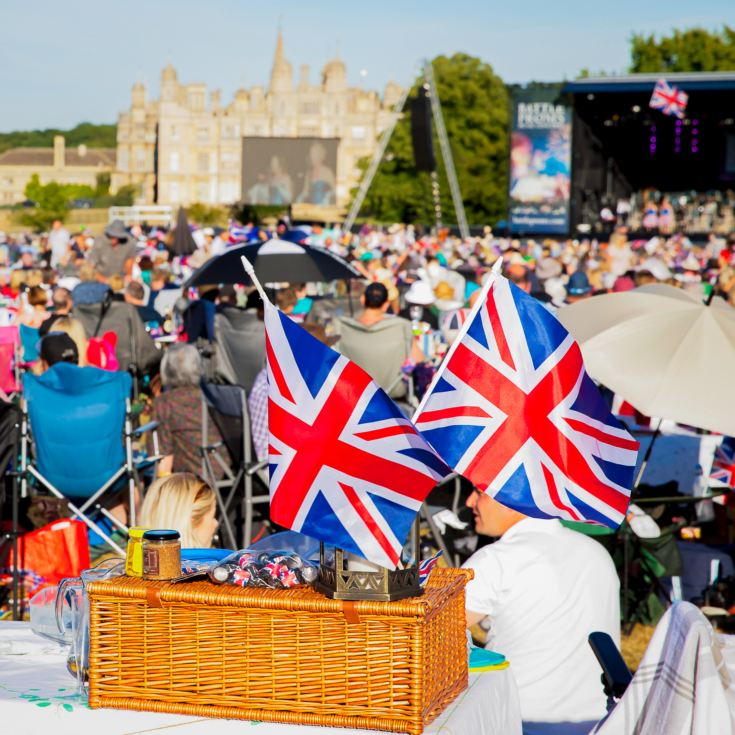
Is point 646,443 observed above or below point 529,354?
below

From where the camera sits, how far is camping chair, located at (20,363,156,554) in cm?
620

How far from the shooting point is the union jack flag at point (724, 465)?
5786mm

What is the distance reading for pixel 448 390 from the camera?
9.71 feet

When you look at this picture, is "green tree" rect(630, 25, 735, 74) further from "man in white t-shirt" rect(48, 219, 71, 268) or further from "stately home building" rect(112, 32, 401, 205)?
"stately home building" rect(112, 32, 401, 205)

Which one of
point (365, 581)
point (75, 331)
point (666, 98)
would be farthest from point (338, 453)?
point (666, 98)

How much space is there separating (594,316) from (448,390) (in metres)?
2.40

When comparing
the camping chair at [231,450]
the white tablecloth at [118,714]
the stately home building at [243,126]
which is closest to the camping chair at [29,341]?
the camping chair at [231,450]

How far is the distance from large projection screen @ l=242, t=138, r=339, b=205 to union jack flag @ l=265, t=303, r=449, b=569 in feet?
124

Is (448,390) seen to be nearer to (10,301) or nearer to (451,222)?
(10,301)

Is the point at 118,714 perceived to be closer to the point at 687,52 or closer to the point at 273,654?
the point at 273,654

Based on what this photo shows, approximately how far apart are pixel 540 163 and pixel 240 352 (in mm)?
25103

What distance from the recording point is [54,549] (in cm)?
549

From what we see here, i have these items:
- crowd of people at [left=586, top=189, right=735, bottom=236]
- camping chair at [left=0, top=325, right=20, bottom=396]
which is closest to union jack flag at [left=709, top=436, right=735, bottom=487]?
camping chair at [left=0, top=325, right=20, bottom=396]

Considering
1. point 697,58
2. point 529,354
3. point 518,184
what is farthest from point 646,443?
point 697,58
